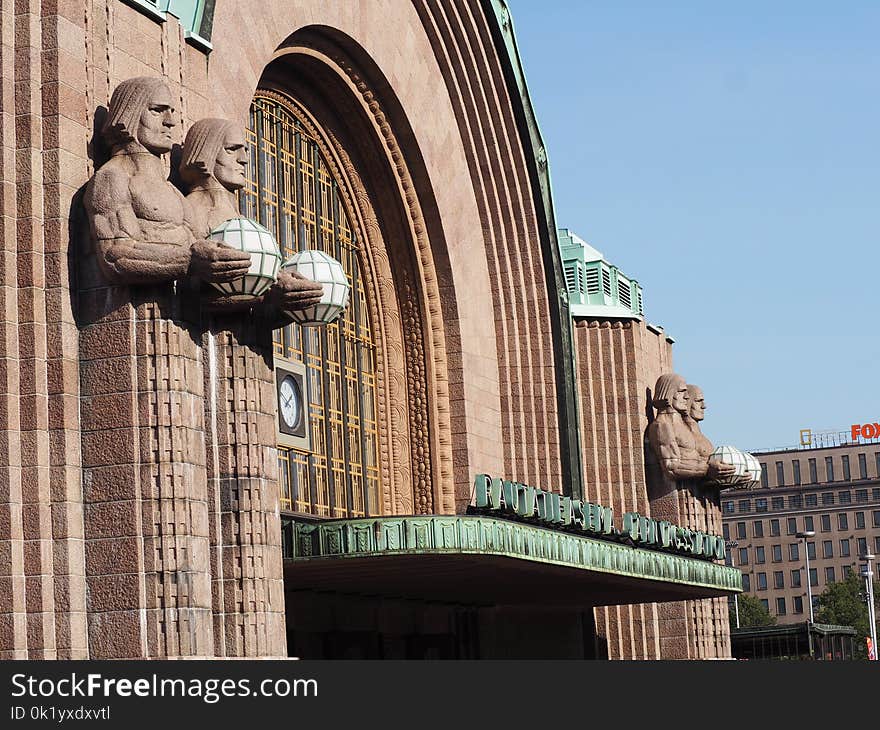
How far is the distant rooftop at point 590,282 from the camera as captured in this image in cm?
3153

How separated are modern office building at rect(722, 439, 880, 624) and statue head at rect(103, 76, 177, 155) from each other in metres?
107

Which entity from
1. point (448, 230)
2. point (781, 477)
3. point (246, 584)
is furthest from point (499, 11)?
point (781, 477)

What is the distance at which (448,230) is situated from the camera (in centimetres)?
2734

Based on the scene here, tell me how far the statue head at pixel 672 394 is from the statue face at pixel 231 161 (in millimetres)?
15337

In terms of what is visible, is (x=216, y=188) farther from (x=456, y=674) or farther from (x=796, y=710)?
(x=796, y=710)

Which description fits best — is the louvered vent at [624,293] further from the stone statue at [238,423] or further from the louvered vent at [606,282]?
the stone statue at [238,423]

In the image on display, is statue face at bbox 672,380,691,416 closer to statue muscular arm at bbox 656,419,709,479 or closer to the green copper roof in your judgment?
statue muscular arm at bbox 656,419,709,479

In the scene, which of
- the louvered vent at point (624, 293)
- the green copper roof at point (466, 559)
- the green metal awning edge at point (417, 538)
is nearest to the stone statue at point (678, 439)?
the louvered vent at point (624, 293)

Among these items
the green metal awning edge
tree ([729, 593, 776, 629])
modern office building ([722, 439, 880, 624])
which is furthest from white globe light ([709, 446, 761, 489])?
modern office building ([722, 439, 880, 624])

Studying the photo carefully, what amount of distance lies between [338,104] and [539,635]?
35.1 ft

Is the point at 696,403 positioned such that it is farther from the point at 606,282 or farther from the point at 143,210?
the point at 143,210

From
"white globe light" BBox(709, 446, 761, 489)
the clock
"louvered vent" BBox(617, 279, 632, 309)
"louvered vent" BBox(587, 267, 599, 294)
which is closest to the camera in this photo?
the clock

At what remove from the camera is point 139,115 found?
1647 centimetres

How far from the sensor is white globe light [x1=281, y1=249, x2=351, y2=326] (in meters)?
18.4
